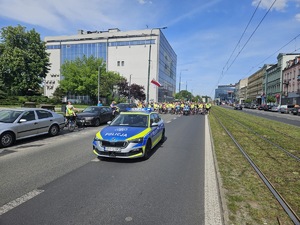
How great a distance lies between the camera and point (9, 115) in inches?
391

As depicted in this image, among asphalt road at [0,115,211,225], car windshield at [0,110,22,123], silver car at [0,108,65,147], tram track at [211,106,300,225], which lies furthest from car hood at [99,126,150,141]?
car windshield at [0,110,22,123]

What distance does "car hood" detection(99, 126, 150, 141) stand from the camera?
274 inches

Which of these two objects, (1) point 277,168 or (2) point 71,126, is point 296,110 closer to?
(2) point 71,126

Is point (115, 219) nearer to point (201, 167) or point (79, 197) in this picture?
point (79, 197)

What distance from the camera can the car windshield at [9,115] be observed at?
31.6ft

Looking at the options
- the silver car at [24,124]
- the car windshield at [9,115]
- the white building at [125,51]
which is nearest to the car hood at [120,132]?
the silver car at [24,124]

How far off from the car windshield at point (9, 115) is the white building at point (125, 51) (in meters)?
59.0

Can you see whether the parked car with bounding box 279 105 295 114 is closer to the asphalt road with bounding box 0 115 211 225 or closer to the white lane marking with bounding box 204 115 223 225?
the asphalt road with bounding box 0 115 211 225

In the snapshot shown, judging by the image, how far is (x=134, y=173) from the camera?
6113mm

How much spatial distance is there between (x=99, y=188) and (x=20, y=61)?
47.7 meters

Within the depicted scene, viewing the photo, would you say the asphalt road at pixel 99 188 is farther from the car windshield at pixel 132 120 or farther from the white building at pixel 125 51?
the white building at pixel 125 51

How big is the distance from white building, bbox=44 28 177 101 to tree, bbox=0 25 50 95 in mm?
26285

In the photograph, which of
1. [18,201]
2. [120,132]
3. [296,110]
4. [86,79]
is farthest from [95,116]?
[296,110]

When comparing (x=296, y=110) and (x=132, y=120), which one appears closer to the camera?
(x=132, y=120)
